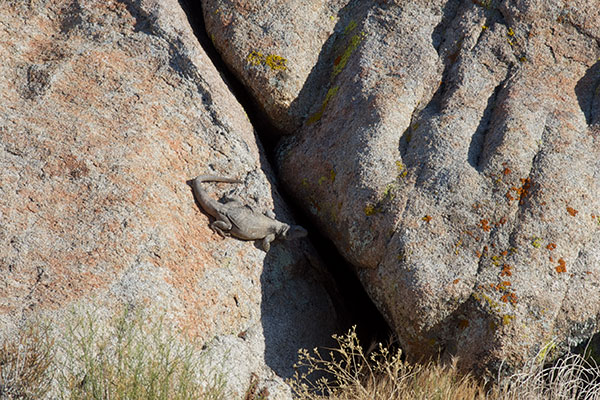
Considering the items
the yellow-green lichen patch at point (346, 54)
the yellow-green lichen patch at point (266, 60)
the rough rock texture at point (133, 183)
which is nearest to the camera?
the rough rock texture at point (133, 183)

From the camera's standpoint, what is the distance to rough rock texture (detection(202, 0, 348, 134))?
6762 millimetres

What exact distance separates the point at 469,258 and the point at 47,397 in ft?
11.9

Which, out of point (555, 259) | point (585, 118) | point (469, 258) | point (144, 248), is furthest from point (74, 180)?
point (585, 118)

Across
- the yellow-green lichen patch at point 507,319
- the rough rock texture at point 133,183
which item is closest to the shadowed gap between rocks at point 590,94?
the yellow-green lichen patch at point 507,319

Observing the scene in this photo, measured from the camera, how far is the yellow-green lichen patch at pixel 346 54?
22.6ft

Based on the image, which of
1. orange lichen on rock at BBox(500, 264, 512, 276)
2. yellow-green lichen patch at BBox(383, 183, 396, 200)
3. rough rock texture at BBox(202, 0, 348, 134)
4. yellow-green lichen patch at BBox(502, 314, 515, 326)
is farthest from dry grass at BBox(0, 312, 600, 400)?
rough rock texture at BBox(202, 0, 348, 134)

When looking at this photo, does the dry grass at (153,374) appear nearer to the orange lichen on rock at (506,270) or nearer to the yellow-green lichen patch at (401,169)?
the orange lichen on rock at (506,270)

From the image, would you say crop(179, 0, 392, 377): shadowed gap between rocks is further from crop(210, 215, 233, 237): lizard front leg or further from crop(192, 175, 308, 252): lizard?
crop(210, 215, 233, 237): lizard front leg

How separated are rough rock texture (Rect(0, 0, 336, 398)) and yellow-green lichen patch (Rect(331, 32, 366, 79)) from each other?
1.16m

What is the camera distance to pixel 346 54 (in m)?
6.93

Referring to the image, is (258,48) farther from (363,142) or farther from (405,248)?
(405,248)

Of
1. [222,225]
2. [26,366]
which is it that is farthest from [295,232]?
[26,366]

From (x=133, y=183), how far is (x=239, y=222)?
3.58 ft

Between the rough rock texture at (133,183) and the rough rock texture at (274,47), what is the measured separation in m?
0.32
